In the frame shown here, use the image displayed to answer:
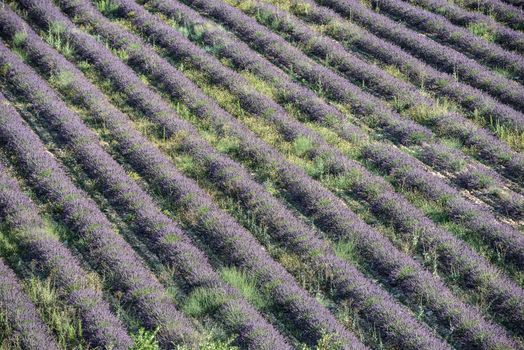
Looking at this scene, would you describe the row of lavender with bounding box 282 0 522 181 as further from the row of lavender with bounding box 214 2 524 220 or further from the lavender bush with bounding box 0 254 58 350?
the lavender bush with bounding box 0 254 58 350

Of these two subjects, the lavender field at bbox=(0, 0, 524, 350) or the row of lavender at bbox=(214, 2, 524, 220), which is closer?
the lavender field at bbox=(0, 0, 524, 350)

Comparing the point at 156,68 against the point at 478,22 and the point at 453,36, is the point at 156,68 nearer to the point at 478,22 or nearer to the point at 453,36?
the point at 453,36

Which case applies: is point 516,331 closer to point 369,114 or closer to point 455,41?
point 369,114

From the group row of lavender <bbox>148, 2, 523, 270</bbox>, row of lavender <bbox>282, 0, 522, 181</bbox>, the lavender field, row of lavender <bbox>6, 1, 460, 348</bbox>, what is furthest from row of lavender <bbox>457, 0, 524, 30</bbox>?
row of lavender <bbox>6, 1, 460, 348</bbox>

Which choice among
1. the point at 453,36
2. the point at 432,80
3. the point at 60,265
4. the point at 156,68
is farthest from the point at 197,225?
the point at 453,36

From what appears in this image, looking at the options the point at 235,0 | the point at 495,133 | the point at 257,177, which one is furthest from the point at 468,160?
the point at 235,0

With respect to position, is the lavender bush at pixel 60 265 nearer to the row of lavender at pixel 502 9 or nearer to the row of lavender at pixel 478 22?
the row of lavender at pixel 478 22

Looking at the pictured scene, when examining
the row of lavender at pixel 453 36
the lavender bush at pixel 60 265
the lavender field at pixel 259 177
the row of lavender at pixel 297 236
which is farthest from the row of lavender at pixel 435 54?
the lavender bush at pixel 60 265
